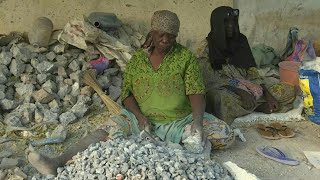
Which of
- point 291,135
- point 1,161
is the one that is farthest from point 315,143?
point 1,161

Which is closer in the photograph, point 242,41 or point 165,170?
point 165,170

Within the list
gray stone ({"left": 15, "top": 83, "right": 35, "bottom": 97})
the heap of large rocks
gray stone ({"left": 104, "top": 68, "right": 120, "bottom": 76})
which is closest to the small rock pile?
the heap of large rocks

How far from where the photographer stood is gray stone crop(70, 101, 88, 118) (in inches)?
182

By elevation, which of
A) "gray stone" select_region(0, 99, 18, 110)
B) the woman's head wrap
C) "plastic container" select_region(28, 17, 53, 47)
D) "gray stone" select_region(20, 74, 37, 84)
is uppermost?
the woman's head wrap

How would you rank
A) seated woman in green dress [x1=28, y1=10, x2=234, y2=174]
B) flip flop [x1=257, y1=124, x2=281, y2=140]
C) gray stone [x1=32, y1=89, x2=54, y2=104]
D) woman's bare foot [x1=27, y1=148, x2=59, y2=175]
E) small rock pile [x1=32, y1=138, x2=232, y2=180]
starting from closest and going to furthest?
small rock pile [x1=32, y1=138, x2=232, y2=180], woman's bare foot [x1=27, y1=148, x2=59, y2=175], seated woman in green dress [x1=28, y1=10, x2=234, y2=174], flip flop [x1=257, y1=124, x2=281, y2=140], gray stone [x1=32, y1=89, x2=54, y2=104]

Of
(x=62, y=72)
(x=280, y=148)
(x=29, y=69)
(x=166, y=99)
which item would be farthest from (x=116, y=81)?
(x=280, y=148)

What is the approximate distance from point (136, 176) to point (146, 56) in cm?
118

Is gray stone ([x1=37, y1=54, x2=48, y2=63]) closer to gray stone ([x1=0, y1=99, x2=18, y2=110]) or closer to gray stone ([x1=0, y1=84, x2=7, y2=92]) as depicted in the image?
gray stone ([x1=0, y1=84, x2=7, y2=92])

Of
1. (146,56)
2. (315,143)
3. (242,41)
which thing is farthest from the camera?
(242,41)

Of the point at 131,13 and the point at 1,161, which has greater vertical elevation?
the point at 131,13

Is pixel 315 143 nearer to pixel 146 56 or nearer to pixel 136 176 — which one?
pixel 146 56

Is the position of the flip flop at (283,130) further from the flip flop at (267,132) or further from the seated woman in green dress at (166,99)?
the seated woman in green dress at (166,99)

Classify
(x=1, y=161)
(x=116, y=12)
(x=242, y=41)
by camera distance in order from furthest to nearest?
(x=116, y=12), (x=242, y=41), (x=1, y=161)

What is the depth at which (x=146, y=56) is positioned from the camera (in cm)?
387
